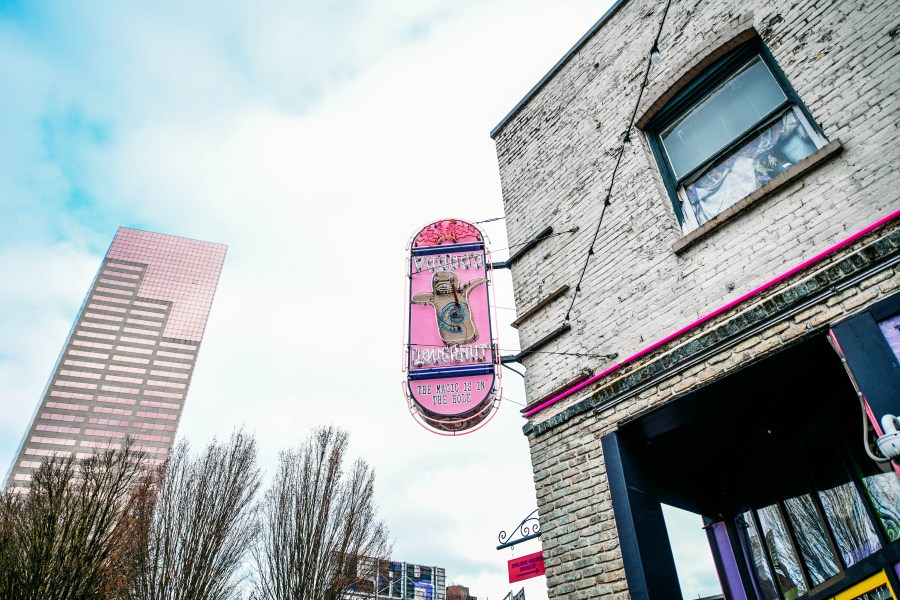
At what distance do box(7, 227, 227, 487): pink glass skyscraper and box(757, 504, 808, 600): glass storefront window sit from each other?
105 meters

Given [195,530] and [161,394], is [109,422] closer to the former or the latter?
[161,394]

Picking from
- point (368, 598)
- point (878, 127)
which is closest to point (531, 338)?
point (878, 127)

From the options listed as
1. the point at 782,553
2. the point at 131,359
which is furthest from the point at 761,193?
the point at 131,359

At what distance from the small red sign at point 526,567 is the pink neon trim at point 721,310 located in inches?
55.1

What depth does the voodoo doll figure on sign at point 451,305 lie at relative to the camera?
230 inches

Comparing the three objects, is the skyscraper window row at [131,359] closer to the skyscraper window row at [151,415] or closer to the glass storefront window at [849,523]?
the skyscraper window row at [151,415]

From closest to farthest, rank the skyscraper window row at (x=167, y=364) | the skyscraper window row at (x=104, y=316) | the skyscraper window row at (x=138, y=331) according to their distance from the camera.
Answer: the skyscraper window row at (x=167, y=364)
the skyscraper window row at (x=104, y=316)
the skyscraper window row at (x=138, y=331)

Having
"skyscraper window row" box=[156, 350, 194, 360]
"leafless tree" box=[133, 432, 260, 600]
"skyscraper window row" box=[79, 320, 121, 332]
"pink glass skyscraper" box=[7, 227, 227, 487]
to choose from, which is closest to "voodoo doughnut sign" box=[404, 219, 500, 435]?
"leafless tree" box=[133, 432, 260, 600]

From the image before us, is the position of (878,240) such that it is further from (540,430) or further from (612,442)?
(540,430)

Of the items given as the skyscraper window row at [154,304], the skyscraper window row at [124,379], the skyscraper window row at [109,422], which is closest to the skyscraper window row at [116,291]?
the skyscraper window row at [154,304]

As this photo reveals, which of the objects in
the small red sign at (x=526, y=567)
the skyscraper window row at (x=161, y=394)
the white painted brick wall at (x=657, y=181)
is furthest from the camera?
the skyscraper window row at (x=161, y=394)

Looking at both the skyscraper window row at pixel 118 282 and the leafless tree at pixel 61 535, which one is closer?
the leafless tree at pixel 61 535

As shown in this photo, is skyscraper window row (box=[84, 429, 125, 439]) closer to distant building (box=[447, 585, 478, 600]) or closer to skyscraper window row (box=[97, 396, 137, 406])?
skyscraper window row (box=[97, 396, 137, 406])

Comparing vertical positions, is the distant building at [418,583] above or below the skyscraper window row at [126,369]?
below
